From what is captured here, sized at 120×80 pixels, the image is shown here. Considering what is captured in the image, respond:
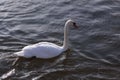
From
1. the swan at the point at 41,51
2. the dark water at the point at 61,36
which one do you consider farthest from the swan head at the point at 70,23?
the swan at the point at 41,51

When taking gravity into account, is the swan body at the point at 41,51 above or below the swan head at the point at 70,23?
below

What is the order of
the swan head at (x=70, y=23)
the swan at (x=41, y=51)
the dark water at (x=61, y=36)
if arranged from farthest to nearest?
the swan head at (x=70, y=23) < the swan at (x=41, y=51) < the dark water at (x=61, y=36)

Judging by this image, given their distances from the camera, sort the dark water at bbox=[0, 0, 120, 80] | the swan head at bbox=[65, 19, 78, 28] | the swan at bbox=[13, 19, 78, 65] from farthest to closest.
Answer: the swan head at bbox=[65, 19, 78, 28] < the swan at bbox=[13, 19, 78, 65] < the dark water at bbox=[0, 0, 120, 80]

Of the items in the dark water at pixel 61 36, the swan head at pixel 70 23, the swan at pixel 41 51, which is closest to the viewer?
the dark water at pixel 61 36

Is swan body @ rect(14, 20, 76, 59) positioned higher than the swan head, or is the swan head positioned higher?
the swan head

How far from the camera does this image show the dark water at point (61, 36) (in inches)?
472

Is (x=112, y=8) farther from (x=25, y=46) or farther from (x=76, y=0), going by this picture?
(x=25, y=46)

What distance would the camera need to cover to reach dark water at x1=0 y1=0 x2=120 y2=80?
11984 mm

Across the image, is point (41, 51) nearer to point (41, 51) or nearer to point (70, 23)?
point (41, 51)

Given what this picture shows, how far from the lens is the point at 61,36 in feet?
47.0

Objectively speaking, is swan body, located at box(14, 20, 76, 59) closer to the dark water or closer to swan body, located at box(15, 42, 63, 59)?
swan body, located at box(15, 42, 63, 59)

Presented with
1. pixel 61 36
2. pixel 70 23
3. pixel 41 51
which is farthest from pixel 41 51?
pixel 61 36

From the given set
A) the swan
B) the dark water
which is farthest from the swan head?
the swan

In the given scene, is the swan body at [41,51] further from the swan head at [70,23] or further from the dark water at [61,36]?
the swan head at [70,23]
